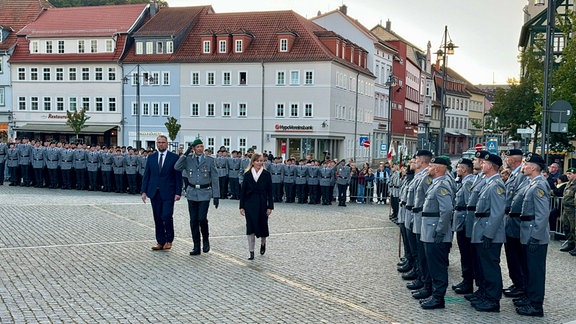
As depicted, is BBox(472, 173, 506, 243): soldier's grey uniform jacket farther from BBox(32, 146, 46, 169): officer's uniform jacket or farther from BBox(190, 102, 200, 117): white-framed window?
BBox(190, 102, 200, 117): white-framed window

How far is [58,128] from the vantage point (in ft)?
199

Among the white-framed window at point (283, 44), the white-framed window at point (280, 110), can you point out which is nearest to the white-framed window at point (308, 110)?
the white-framed window at point (280, 110)

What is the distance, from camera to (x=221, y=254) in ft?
39.4

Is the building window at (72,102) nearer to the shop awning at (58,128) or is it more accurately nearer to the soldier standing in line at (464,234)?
the shop awning at (58,128)

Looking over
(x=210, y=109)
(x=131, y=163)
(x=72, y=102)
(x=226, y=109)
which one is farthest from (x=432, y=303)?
(x=72, y=102)

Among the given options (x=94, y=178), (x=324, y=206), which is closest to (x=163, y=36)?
(x=94, y=178)

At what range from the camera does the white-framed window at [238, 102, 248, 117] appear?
186 ft

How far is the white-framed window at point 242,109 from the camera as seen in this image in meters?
56.7

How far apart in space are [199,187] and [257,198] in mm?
1161

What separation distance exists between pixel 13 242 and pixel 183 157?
3.68 meters

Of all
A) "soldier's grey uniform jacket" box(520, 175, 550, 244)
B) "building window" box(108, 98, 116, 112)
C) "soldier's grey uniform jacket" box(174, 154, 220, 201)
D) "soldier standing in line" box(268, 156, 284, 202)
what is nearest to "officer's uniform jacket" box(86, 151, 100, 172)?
"soldier standing in line" box(268, 156, 284, 202)

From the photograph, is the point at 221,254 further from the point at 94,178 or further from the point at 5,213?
the point at 94,178

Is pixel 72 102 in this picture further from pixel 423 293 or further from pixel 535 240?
pixel 535 240

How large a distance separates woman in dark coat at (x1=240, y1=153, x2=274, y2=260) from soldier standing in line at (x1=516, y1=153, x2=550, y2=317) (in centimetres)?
477
